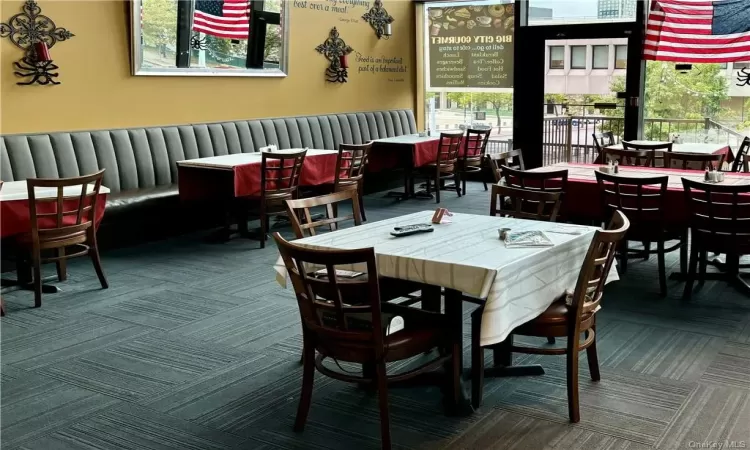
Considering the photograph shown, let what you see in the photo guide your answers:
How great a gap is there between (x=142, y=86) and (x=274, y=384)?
4.63 meters

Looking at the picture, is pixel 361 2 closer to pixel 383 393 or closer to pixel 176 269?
pixel 176 269

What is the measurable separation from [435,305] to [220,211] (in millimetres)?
4437

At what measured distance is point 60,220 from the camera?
5.07 meters

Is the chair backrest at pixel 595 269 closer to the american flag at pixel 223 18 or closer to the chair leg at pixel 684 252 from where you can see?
the chair leg at pixel 684 252

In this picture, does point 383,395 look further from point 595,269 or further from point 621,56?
point 621,56

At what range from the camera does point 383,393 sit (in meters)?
2.86

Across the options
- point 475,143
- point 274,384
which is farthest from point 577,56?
point 274,384

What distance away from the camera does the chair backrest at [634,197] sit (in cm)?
499

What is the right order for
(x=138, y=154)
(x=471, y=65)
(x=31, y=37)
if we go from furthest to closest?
(x=471, y=65) → (x=138, y=154) → (x=31, y=37)

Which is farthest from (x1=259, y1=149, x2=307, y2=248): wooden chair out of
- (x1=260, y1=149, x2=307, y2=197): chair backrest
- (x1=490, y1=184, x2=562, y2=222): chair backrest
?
(x1=490, y1=184, x2=562, y2=222): chair backrest

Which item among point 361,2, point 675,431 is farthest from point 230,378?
point 361,2

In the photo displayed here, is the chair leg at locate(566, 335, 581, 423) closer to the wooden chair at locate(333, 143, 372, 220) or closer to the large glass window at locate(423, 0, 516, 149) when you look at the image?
the wooden chair at locate(333, 143, 372, 220)

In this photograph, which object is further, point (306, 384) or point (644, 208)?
point (644, 208)

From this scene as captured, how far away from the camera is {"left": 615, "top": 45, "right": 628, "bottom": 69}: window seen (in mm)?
9484
